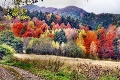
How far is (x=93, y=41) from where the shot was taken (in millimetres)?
126875

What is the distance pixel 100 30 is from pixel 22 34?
95.8 ft

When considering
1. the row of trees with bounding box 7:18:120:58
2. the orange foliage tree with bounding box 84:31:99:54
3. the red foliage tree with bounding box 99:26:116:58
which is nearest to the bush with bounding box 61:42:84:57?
the row of trees with bounding box 7:18:120:58

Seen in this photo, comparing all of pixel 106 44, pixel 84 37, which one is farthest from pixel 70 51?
pixel 84 37

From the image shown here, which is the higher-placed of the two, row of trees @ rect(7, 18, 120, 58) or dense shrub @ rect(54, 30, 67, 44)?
dense shrub @ rect(54, 30, 67, 44)

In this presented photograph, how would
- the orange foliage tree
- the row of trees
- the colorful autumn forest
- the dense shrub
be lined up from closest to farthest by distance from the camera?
the colorful autumn forest, the row of trees, the dense shrub, the orange foliage tree

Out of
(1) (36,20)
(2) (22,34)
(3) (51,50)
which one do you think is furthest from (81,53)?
(1) (36,20)

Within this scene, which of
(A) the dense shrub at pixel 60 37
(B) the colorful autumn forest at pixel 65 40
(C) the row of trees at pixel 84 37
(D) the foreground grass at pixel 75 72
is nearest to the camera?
(D) the foreground grass at pixel 75 72

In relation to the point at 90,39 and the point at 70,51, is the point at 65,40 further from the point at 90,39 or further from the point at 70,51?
the point at 70,51

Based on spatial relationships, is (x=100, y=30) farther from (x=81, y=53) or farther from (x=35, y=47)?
(x=35, y=47)

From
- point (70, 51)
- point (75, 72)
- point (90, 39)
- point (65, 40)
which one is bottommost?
point (90, 39)

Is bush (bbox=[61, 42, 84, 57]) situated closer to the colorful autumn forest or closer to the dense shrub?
the colorful autumn forest

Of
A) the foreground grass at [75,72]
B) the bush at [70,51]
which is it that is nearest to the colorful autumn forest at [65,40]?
the bush at [70,51]

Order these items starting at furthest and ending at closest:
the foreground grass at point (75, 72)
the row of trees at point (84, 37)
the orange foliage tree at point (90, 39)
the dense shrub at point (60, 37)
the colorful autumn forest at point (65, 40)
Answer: the orange foliage tree at point (90, 39) < the dense shrub at point (60, 37) < the row of trees at point (84, 37) < the colorful autumn forest at point (65, 40) < the foreground grass at point (75, 72)

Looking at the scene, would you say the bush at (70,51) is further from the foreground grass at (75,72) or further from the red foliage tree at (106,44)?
the foreground grass at (75,72)
